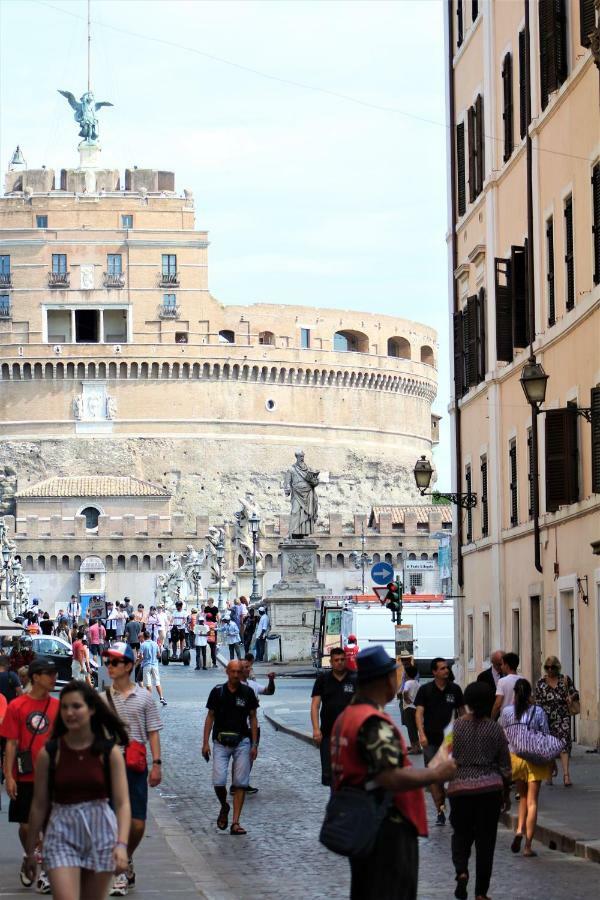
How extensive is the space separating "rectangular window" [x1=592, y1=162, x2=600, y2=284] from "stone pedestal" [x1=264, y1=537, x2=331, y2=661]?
18627mm

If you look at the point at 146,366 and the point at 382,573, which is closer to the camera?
the point at 382,573

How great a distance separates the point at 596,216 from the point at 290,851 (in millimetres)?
7843

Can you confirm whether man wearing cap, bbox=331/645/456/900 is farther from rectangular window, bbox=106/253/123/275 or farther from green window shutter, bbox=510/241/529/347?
rectangular window, bbox=106/253/123/275

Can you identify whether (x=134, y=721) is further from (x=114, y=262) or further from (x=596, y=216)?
(x=114, y=262)

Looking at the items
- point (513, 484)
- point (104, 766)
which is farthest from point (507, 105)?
point (104, 766)

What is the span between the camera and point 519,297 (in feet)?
68.4

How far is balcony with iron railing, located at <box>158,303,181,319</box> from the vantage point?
89188 millimetres

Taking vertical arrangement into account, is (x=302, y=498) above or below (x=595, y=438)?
above

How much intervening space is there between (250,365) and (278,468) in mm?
4979

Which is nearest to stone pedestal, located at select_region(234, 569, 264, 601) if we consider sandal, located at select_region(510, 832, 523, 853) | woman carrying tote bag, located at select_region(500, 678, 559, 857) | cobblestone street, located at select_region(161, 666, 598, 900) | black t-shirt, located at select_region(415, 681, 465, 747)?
cobblestone street, located at select_region(161, 666, 598, 900)

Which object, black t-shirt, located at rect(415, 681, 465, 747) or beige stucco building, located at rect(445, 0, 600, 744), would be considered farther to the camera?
beige stucco building, located at rect(445, 0, 600, 744)

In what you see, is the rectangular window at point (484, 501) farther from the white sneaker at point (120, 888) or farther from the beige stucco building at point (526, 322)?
the white sneaker at point (120, 888)

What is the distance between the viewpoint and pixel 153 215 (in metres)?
89.6

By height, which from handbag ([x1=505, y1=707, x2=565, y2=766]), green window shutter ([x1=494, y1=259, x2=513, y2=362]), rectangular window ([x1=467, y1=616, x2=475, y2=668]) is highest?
green window shutter ([x1=494, y1=259, x2=513, y2=362])
